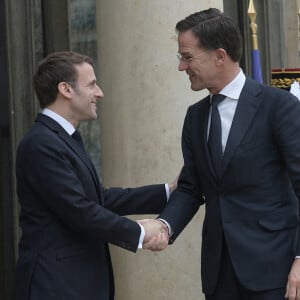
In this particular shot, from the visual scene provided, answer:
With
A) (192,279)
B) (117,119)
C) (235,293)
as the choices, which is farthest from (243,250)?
(117,119)

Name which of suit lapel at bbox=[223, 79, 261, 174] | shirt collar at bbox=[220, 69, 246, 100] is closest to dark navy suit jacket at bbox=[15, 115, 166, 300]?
suit lapel at bbox=[223, 79, 261, 174]

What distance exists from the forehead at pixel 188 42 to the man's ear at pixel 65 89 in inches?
21.9

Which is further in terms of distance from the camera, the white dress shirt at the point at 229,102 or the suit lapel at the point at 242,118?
the white dress shirt at the point at 229,102

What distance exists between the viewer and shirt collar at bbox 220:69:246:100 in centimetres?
410

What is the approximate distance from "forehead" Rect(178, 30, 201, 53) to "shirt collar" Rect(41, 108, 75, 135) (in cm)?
63

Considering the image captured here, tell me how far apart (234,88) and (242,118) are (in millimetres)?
173

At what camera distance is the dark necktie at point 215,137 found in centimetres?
402

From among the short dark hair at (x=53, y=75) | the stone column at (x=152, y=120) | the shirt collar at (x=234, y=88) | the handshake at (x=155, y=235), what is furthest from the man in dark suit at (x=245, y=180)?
the stone column at (x=152, y=120)

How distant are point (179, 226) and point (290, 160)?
783 millimetres

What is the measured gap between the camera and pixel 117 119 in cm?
579

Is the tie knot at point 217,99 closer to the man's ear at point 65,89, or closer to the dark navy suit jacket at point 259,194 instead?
the dark navy suit jacket at point 259,194

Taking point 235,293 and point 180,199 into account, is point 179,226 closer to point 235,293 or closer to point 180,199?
point 180,199

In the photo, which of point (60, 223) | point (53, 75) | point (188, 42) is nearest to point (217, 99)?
point (188, 42)

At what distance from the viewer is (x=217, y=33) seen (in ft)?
13.6
